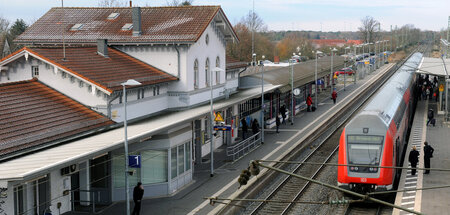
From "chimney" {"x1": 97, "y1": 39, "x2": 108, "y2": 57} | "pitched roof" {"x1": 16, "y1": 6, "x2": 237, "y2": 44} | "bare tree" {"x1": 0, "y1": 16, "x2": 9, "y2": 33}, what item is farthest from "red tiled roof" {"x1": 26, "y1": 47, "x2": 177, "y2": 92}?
"bare tree" {"x1": 0, "y1": 16, "x2": 9, "y2": 33}

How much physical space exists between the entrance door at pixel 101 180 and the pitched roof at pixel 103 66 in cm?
265

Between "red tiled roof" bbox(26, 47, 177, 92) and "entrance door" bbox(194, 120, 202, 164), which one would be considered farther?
"entrance door" bbox(194, 120, 202, 164)

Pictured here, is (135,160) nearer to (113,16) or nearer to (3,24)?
(113,16)

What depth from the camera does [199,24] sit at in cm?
2748

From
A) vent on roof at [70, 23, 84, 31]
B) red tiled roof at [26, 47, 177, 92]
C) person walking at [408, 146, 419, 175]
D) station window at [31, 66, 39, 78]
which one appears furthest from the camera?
vent on roof at [70, 23, 84, 31]

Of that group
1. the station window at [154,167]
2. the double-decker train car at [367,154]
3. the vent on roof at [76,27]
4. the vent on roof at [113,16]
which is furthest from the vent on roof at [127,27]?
the double-decker train car at [367,154]

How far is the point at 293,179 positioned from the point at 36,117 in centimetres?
1193

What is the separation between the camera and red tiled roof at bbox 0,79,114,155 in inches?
598

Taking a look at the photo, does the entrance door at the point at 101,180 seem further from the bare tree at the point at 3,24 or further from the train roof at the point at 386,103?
the bare tree at the point at 3,24

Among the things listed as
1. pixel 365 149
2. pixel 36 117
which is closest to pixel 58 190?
pixel 36 117

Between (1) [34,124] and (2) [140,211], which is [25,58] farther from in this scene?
(2) [140,211]

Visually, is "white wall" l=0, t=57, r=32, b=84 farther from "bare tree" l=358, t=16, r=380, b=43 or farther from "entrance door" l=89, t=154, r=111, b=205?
"bare tree" l=358, t=16, r=380, b=43

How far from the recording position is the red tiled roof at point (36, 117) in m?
15.2

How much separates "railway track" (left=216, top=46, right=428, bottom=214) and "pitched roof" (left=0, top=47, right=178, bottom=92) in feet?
20.9
